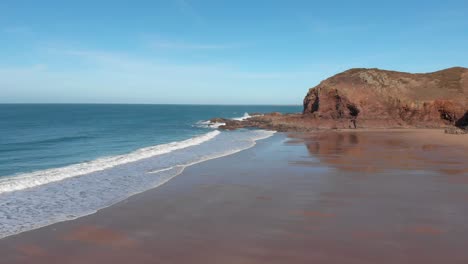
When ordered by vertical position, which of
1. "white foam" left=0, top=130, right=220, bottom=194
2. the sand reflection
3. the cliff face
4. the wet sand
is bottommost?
"white foam" left=0, top=130, right=220, bottom=194

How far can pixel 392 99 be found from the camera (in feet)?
164

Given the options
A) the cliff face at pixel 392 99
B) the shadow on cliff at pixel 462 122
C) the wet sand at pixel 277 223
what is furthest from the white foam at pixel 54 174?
the shadow on cliff at pixel 462 122

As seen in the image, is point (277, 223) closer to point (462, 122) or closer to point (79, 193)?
point (79, 193)

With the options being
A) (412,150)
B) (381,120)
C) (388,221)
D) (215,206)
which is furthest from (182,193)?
(381,120)

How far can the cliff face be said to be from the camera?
4719cm

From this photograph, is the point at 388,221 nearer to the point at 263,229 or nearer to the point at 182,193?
the point at 263,229

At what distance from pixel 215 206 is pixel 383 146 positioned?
20027mm

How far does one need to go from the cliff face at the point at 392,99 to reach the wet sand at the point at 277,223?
3306 centimetres

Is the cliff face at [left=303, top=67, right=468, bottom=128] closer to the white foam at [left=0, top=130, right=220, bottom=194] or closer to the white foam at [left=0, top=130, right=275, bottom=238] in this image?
the white foam at [left=0, top=130, right=275, bottom=238]

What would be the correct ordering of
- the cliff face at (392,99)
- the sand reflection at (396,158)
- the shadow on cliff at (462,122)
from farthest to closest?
the cliff face at (392,99) < the shadow on cliff at (462,122) < the sand reflection at (396,158)

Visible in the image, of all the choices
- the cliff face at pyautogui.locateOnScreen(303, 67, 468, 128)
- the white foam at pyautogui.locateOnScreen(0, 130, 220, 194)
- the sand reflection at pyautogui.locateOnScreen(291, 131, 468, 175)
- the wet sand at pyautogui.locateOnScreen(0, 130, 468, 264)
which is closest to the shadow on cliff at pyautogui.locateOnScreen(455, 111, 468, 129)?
the cliff face at pyautogui.locateOnScreen(303, 67, 468, 128)

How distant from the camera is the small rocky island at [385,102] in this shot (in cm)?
4719

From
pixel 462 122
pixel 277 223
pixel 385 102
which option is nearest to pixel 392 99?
pixel 385 102

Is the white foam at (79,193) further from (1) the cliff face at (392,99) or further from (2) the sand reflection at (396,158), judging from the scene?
(1) the cliff face at (392,99)
